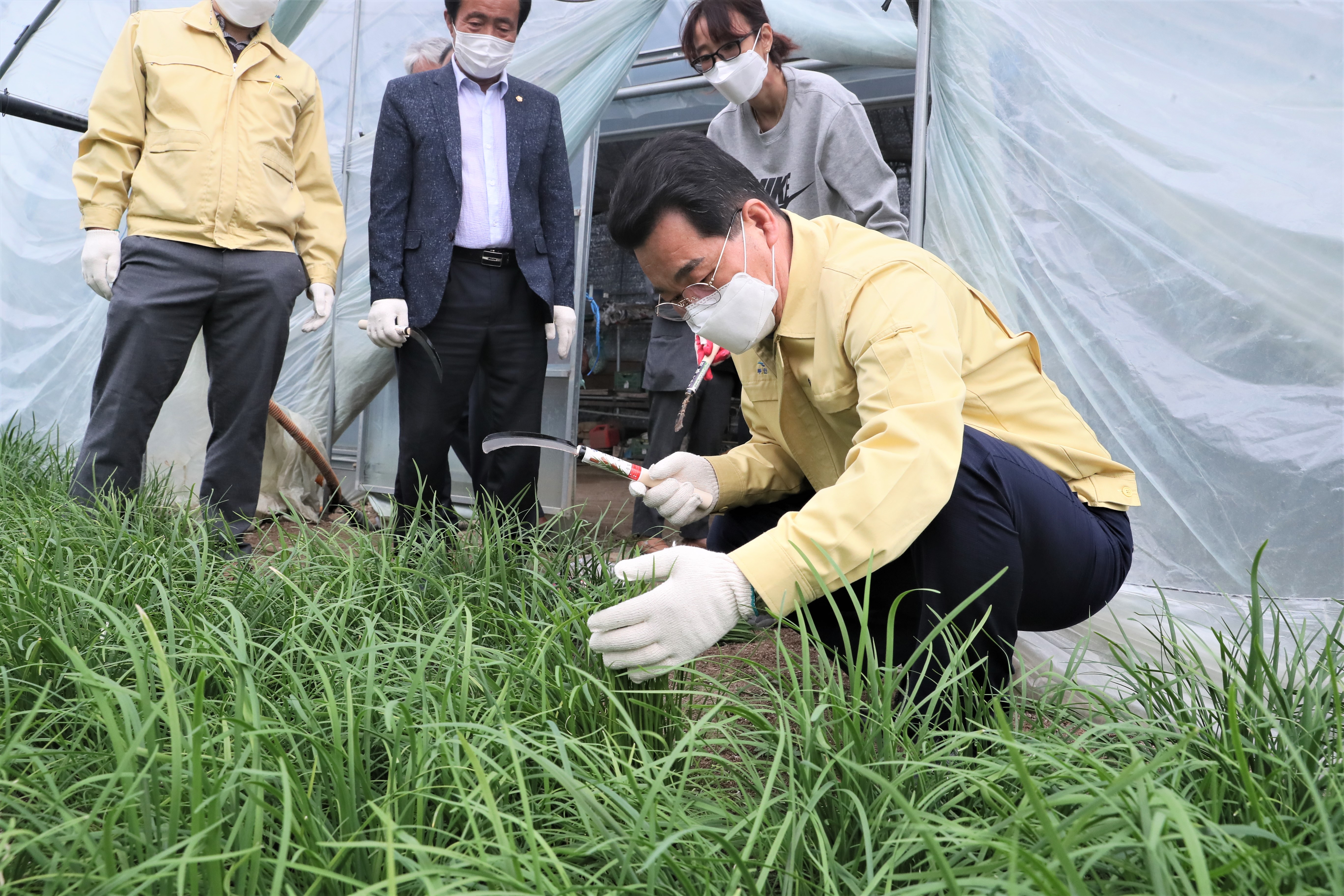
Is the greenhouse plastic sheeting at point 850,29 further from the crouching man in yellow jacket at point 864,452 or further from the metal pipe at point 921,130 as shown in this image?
the crouching man in yellow jacket at point 864,452

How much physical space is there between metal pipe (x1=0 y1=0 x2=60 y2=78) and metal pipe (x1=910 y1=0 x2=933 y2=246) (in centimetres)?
351

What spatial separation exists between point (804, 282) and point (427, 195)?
4.62 ft

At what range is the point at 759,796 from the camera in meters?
1.06

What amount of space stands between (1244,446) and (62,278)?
183 inches

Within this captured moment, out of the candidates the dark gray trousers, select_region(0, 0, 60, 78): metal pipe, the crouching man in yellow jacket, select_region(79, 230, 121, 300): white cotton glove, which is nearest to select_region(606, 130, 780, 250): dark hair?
the crouching man in yellow jacket

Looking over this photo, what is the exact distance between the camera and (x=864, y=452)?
1187mm

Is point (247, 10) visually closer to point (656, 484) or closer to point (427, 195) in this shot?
point (427, 195)

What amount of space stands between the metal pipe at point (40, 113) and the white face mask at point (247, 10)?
19.2 inches

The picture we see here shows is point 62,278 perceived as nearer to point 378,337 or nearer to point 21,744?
point 378,337

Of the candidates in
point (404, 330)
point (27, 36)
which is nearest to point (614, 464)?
point (404, 330)

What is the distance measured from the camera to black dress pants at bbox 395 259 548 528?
2.50m

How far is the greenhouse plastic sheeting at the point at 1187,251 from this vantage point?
6.68 ft

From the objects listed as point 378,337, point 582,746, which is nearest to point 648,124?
point 378,337

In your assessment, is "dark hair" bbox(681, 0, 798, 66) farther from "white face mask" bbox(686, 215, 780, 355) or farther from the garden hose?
the garden hose
